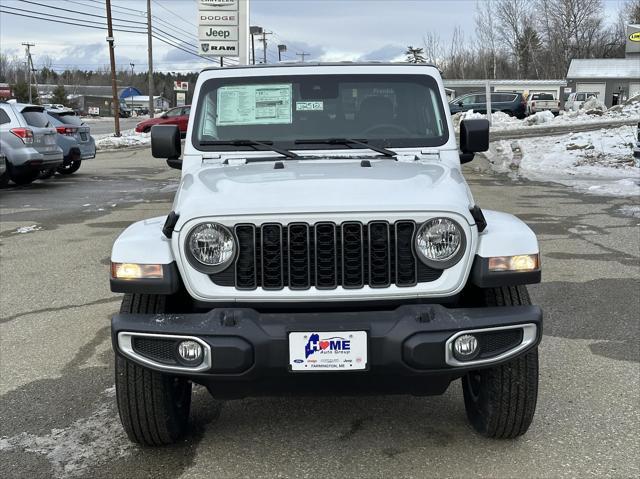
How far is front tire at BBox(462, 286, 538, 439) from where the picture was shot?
3.10m

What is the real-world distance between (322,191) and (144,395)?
4.02ft

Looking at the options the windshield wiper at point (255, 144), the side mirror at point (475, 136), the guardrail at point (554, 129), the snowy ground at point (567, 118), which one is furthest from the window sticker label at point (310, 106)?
the snowy ground at point (567, 118)

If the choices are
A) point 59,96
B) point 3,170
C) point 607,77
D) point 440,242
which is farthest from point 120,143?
point 59,96

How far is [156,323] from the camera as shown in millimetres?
2842

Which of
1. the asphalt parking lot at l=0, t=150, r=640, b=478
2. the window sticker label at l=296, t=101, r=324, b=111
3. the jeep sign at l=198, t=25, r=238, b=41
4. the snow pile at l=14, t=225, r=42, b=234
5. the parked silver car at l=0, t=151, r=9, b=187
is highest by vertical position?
the jeep sign at l=198, t=25, r=238, b=41

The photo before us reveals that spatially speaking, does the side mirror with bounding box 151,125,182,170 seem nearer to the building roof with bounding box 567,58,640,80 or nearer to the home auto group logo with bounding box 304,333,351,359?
the home auto group logo with bounding box 304,333,351,359

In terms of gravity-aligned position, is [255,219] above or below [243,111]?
below

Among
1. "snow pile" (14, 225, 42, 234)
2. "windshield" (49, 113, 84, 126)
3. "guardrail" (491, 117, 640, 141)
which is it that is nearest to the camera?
"snow pile" (14, 225, 42, 234)

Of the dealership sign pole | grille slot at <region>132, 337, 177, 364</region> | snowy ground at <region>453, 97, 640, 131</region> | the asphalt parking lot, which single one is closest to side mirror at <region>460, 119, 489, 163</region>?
the asphalt parking lot

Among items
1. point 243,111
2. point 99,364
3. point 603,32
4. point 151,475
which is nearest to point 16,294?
point 99,364

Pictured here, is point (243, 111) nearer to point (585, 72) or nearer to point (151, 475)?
point (151, 475)

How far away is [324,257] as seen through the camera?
2.93 metres

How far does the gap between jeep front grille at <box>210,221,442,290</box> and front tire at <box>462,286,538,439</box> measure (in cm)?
42

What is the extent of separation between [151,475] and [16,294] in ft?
12.8
